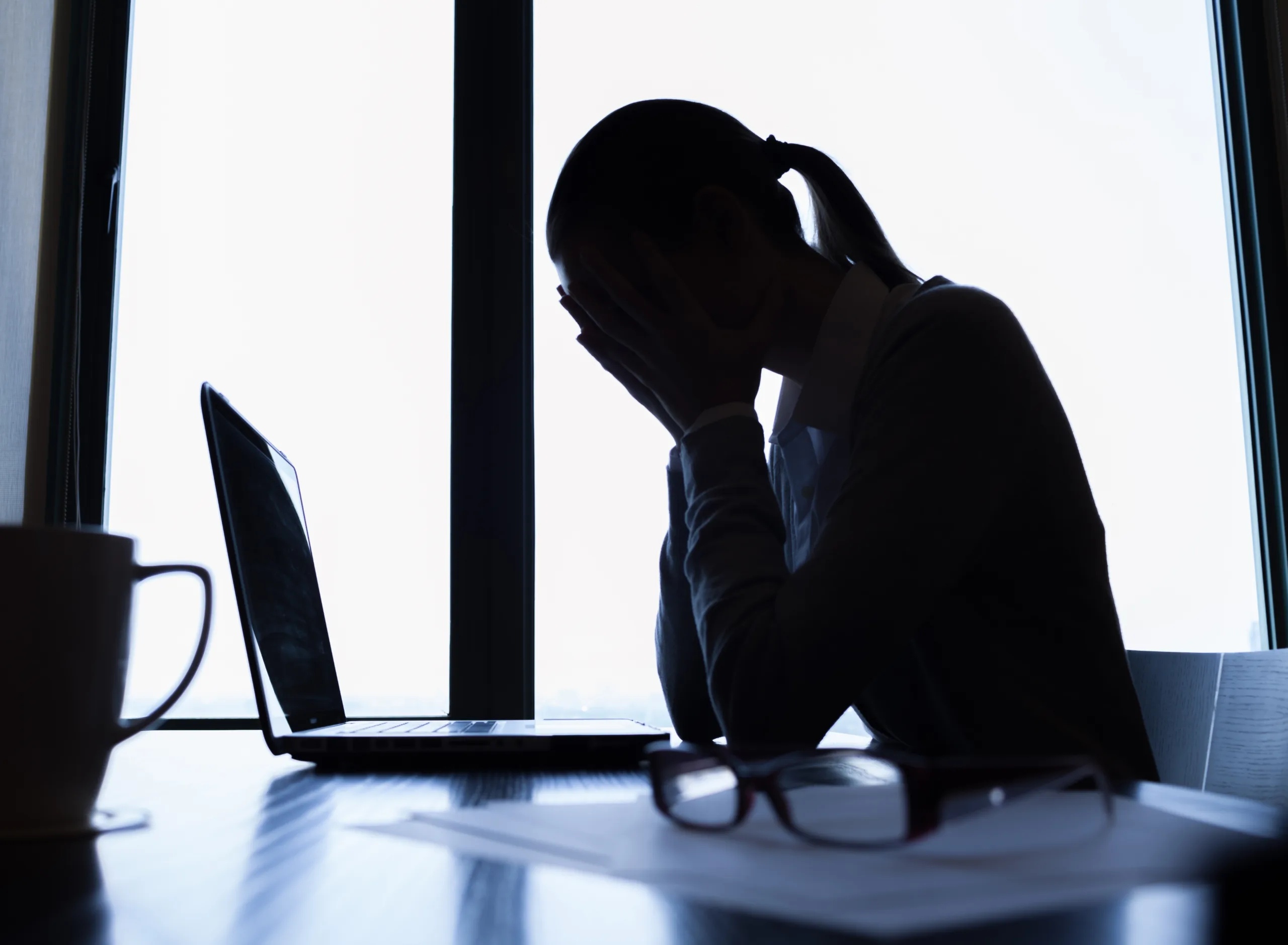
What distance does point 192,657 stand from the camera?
18.4 inches

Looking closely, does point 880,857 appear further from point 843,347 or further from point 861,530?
point 843,347

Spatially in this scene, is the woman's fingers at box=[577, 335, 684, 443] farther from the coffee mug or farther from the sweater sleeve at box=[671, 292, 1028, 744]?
the coffee mug

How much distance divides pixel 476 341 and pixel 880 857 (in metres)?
1.60

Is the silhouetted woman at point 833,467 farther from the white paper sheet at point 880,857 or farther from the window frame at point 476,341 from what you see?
the window frame at point 476,341

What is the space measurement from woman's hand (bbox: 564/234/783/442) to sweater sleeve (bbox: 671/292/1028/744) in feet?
0.20

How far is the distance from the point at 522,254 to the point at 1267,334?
1.50m

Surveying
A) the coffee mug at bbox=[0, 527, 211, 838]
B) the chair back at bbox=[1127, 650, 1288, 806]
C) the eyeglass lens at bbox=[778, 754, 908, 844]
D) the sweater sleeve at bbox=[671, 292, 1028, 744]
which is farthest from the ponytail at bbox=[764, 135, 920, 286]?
the coffee mug at bbox=[0, 527, 211, 838]

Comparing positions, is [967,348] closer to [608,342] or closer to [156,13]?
[608,342]

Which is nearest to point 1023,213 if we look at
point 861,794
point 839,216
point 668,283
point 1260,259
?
point 1260,259

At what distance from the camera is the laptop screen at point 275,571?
2.46 feet

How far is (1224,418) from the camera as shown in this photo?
6.53 ft

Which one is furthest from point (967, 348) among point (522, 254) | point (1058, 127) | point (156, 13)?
point (156, 13)

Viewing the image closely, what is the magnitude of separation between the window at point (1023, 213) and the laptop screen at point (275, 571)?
70 cm

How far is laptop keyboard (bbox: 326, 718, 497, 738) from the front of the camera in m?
0.76
